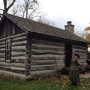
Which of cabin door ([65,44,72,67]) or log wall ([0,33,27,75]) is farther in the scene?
cabin door ([65,44,72,67])

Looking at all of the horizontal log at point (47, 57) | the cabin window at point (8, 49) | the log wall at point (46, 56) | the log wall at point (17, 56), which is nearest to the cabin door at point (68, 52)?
the log wall at point (46, 56)

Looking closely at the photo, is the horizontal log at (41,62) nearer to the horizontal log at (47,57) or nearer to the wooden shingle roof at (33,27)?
the horizontal log at (47,57)

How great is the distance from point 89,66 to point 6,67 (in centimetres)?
846

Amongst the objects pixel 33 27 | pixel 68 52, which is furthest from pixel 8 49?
pixel 68 52

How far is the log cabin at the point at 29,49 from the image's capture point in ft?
34.8

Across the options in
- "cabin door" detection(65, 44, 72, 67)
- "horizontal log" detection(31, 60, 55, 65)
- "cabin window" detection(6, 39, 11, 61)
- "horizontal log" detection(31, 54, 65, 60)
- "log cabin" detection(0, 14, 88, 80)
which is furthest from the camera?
"cabin door" detection(65, 44, 72, 67)

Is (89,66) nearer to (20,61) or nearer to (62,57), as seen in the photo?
(62,57)

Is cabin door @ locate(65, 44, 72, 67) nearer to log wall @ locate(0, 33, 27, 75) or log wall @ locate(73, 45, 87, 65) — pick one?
log wall @ locate(73, 45, 87, 65)

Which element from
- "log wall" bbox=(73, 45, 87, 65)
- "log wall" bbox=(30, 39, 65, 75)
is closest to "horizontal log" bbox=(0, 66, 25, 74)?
"log wall" bbox=(30, 39, 65, 75)

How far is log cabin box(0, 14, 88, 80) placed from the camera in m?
10.6

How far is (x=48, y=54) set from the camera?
39.1 feet

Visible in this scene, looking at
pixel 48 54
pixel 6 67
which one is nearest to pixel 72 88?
pixel 48 54

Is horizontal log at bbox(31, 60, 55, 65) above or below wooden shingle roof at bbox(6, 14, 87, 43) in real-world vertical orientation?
below

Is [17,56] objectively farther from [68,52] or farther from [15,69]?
[68,52]
